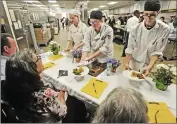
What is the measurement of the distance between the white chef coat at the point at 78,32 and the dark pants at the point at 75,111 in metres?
1.40

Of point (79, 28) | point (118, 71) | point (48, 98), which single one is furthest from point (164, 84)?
point (79, 28)

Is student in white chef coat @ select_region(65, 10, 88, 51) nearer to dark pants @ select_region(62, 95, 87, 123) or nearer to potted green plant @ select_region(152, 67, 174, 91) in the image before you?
dark pants @ select_region(62, 95, 87, 123)

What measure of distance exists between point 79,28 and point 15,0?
3618mm

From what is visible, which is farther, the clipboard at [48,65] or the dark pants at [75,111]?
the clipboard at [48,65]

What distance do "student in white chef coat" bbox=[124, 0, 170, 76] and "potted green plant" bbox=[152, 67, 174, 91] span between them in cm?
22

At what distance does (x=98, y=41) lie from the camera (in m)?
1.71

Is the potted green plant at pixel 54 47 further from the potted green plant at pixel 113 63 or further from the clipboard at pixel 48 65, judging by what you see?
the potted green plant at pixel 113 63

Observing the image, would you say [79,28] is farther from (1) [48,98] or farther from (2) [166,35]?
(1) [48,98]

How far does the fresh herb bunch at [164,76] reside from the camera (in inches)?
39.2

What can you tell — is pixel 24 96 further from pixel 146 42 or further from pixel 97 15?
pixel 146 42

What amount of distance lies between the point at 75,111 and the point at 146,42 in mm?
1118

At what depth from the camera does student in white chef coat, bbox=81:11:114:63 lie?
165 cm

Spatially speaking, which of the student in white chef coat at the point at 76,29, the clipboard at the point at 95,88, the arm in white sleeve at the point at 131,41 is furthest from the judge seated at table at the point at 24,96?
the student in white chef coat at the point at 76,29

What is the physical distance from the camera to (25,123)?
79 cm
